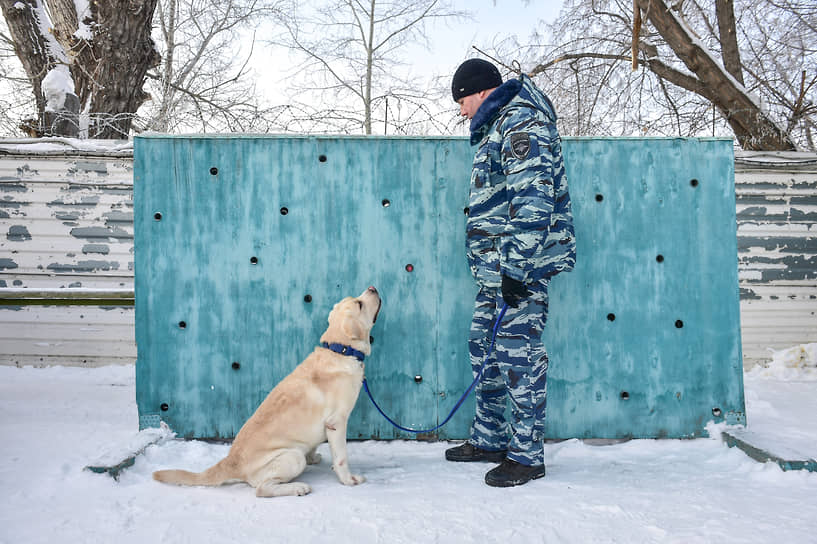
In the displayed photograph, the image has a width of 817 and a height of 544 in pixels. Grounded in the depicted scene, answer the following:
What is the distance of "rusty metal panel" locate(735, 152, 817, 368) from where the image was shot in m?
5.45

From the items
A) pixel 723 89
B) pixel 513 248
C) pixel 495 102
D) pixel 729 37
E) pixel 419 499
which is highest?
pixel 729 37

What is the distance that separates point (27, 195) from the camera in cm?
544

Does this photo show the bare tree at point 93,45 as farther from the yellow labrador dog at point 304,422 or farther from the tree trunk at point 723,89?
the tree trunk at point 723,89

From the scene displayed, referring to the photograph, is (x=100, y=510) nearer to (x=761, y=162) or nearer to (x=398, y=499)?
(x=398, y=499)

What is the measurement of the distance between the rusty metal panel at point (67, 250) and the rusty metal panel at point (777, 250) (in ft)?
20.9

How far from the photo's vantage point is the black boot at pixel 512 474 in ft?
8.54

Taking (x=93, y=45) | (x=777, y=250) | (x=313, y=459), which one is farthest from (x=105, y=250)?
(x=777, y=250)

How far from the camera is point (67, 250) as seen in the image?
5469mm

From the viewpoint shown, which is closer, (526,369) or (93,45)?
(526,369)

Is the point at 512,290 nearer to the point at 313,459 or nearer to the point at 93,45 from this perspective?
the point at 313,459

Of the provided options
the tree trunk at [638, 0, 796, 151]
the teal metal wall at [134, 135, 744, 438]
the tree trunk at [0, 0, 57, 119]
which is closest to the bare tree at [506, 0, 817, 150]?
the tree trunk at [638, 0, 796, 151]

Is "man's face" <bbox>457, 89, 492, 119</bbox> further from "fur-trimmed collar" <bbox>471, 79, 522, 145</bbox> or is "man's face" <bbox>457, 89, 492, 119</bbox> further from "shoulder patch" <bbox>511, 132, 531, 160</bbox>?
"shoulder patch" <bbox>511, 132, 531, 160</bbox>

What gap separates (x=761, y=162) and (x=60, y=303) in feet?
23.9

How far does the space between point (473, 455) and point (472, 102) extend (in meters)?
2.00
